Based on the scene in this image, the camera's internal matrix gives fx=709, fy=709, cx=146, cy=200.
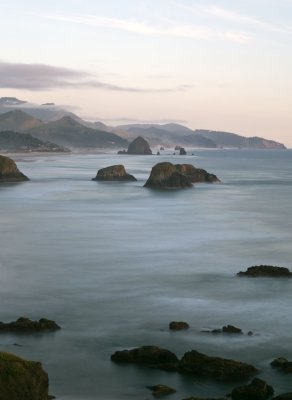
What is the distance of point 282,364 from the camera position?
2603 centimetres

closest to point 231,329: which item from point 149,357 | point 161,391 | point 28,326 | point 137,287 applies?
point 149,357

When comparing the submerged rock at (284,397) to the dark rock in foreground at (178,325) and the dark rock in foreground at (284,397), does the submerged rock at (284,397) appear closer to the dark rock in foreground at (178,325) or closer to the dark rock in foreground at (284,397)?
the dark rock in foreground at (284,397)

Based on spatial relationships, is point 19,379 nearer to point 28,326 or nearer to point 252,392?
point 252,392

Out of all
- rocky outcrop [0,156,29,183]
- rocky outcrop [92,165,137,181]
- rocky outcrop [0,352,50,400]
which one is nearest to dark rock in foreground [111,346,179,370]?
rocky outcrop [0,352,50,400]

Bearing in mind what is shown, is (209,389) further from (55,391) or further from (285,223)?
(285,223)

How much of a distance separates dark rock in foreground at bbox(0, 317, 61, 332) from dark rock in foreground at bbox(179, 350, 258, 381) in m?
7.57

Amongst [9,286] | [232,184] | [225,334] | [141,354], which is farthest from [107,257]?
[232,184]

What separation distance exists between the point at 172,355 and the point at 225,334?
4763 millimetres

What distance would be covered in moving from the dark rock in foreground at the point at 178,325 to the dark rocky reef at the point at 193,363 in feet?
14.7

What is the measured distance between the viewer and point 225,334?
3055cm

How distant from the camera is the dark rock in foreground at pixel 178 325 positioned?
31328 mm

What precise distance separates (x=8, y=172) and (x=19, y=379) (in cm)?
11130

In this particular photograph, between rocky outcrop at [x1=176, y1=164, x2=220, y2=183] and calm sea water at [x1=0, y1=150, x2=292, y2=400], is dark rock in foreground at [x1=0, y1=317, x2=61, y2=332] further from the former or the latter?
rocky outcrop at [x1=176, y1=164, x2=220, y2=183]

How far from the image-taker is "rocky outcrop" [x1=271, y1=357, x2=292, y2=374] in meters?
25.4
